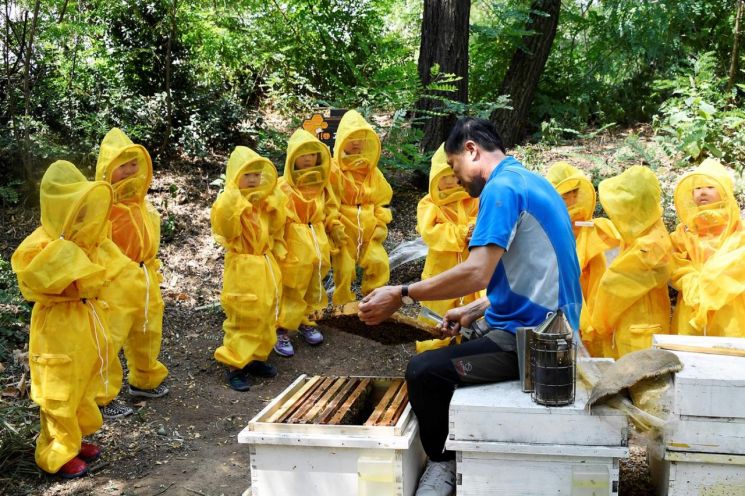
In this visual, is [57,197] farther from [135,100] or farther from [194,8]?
[194,8]

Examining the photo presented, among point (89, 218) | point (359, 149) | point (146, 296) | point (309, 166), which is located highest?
point (359, 149)

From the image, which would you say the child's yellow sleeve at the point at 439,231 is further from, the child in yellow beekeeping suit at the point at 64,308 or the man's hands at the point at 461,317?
the child in yellow beekeeping suit at the point at 64,308

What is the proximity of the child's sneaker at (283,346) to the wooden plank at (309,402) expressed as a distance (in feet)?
6.33

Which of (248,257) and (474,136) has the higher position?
(474,136)

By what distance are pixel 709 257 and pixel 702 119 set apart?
434 centimetres

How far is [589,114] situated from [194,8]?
5854mm

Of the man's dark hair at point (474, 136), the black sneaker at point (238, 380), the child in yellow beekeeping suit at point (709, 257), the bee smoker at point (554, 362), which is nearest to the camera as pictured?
the bee smoker at point (554, 362)

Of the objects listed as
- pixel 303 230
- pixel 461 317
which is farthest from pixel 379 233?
pixel 461 317

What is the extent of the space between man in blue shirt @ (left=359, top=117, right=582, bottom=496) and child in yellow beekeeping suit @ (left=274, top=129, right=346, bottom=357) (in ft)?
7.82

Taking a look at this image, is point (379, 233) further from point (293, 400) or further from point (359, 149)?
point (293, 400)

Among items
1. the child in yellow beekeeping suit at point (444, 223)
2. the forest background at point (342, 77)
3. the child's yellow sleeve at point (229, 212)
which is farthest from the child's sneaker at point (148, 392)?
the forest background at point (342, 77)

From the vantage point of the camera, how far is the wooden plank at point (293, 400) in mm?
3506

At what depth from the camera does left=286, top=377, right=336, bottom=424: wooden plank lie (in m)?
3.47

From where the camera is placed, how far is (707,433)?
9.72 feet
